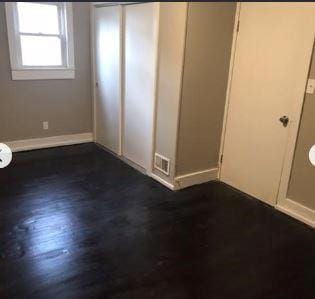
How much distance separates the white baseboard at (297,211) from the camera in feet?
9.07

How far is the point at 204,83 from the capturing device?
320cm

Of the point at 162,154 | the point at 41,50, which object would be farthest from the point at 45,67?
the point at 162,154

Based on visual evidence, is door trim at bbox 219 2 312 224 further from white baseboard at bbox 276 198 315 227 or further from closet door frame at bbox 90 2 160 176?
closet door frame at bbox 90 2 160 176

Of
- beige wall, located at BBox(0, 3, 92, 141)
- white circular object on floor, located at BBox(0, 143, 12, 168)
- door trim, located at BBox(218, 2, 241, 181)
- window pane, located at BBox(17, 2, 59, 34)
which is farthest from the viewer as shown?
beige wall, located at BBox(0, 3, 92, 141)

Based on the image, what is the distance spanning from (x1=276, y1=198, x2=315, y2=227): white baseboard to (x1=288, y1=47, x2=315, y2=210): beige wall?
0.04 meters

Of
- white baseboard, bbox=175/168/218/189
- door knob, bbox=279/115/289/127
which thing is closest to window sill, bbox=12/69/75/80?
white baseboard, bbox=175/168/218/189

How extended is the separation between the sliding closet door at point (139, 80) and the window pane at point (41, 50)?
1186 mm

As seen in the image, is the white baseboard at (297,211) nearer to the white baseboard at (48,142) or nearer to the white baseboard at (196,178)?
the white baseboard at (196,178)

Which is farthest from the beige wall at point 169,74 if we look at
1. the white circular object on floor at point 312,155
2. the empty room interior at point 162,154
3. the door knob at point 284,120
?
the white circular object on floor at point 312,155

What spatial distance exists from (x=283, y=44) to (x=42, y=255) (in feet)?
8.44

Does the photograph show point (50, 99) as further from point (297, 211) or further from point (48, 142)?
point (297, 211)

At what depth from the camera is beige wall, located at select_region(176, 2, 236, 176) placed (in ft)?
9.83

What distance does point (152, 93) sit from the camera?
341cm

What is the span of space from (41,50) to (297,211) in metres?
3.66
